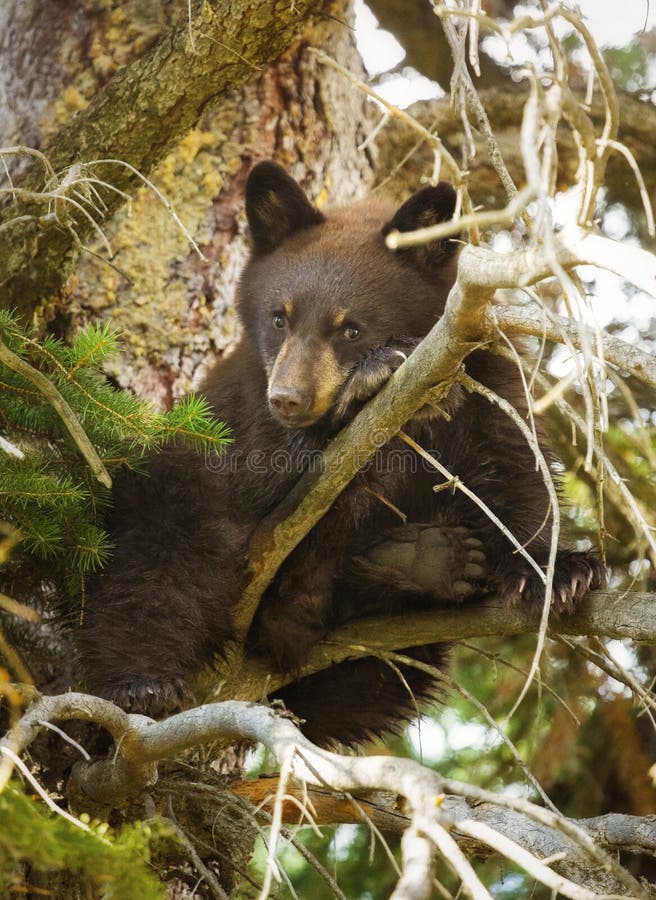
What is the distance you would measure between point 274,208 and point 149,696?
2107 mm

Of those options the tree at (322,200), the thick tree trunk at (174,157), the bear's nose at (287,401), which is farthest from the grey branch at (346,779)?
the thick tree trunk at (174,157)

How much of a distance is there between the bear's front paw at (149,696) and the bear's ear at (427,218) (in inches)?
74.7

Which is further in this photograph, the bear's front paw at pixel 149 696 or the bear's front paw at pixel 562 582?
the bear's front paw at pixel 149 696

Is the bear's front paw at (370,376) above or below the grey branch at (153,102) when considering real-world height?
below

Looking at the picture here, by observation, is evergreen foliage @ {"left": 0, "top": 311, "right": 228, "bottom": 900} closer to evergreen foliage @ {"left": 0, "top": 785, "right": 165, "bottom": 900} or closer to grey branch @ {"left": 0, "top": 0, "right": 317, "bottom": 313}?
grey branch @ {"left": 0, "top": 0, "right": 317, "bottom": 313}

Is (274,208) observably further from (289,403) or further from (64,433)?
(64,433)

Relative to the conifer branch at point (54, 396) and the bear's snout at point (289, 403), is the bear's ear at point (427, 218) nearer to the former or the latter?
the bear's snout at point (289, 403)

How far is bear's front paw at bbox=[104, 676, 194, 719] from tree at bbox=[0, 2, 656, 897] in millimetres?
249

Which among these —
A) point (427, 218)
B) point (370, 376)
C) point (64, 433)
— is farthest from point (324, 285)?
point (64, 433)

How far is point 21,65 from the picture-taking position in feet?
16.3

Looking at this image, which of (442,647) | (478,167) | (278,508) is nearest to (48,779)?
(278,508)

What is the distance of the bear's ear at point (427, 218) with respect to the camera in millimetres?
3791

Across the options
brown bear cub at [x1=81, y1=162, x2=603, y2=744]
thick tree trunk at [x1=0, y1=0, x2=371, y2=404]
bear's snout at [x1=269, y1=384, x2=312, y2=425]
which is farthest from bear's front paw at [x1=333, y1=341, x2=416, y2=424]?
thick tree trunk at [x1=0, y1=0, x2=371, y2=404]

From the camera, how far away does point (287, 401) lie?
3.53 meters
